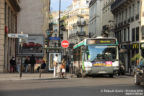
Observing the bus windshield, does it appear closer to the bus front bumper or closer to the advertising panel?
the bus front bumper

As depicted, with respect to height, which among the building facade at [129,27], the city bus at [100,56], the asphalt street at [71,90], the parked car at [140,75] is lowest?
the asphalt street at [71,90]

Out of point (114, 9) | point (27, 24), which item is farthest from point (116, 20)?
point (27, 24)

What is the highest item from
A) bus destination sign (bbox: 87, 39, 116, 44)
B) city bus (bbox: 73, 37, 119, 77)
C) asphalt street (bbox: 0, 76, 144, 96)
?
bus destination sign (bbox: 87, 39, 116, 44)

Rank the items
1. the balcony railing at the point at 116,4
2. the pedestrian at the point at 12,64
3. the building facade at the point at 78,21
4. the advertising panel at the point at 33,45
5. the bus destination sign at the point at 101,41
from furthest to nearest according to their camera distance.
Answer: the building facade at the point at 78,21 → the balcony railing at the point at 116,4 → the advertising panel at the point at 33,45 → the pedestrian at the point at 12,64 → the bus destination sign at the point at 101,41

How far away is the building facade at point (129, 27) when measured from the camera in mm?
50469

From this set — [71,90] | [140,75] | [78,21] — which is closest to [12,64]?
[140,75]

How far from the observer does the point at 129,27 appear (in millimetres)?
56406

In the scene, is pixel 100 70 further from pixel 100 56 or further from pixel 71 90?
pixel 71 90

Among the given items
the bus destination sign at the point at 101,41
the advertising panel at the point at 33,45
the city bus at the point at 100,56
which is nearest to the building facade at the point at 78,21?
the advertising panel at the point at 33,45

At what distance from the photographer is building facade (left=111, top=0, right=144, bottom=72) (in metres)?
50.5

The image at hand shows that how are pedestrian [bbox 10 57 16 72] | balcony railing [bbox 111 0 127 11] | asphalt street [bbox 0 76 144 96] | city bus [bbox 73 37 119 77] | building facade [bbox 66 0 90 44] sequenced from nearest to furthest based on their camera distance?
asphalt street [bbox 0 76 144 96] → city bus [bbox 73 37 119 77] → pedestrian [bbox 10 57 16 72] → balcony railing [bbox 111 0 127 11] → building facade [bbox 66 0 90 44]

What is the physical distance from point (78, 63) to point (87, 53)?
10.7 ft

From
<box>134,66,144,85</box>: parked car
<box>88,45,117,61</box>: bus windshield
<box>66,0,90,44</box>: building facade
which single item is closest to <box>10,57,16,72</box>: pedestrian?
<box>88,45,117,61</box>: bus windshield

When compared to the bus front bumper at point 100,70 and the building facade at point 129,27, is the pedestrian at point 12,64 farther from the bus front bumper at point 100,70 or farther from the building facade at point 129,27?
the building facade at point 129,27
